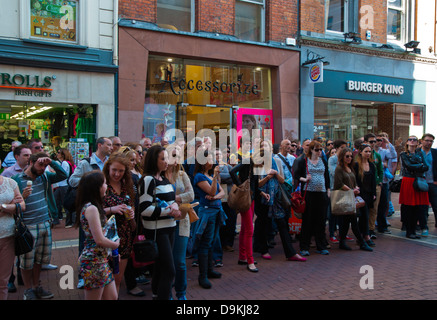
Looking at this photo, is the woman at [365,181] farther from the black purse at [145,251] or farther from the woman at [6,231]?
the woman at [6,231]

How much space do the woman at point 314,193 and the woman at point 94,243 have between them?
4.15 metres

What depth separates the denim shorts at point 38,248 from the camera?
4.70m

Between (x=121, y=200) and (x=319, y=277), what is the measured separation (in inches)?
125

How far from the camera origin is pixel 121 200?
434 centimetres

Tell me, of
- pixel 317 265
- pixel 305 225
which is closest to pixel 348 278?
pixel 317 265

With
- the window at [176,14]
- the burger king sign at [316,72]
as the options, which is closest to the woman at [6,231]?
the window at [176,14]

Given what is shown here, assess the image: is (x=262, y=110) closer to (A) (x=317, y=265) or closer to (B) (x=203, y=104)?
(B) (x=203, y=104)

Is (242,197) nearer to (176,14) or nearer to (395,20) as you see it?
(176,14)

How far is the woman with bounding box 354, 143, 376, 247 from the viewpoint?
7.46m

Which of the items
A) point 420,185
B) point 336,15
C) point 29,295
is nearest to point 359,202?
point 420,185

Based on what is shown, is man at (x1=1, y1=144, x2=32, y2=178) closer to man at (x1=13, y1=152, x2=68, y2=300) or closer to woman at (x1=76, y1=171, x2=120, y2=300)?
man at (x1=13, y1=152, x2=68, y2=300)

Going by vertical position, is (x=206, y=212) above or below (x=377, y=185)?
below

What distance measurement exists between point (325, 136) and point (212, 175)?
1060 cm

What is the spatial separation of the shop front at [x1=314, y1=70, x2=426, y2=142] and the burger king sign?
0.80 metres
